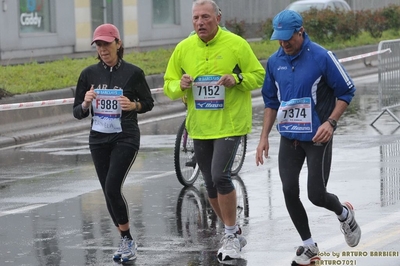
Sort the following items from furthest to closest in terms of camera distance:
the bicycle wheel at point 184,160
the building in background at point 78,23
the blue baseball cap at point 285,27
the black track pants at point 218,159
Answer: the building in background at point 78,23 → the bicycle wheel at point 184,160 → the black track pants at point 218,159 → the blue baseball cap at point 285,27

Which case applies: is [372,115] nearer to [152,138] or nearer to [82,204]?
[152,138]

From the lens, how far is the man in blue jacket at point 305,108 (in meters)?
7.61

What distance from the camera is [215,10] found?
323 inches

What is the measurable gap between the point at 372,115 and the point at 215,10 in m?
10.4

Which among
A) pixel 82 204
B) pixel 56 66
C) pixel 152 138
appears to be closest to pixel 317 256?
pixel 82 204

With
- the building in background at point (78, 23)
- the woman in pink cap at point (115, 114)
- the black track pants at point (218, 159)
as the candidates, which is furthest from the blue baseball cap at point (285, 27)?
the building in background at point (78, 23)

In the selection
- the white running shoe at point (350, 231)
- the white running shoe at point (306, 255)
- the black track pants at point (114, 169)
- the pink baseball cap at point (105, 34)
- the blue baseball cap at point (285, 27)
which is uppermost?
the blue baseball cap at point (285, 27)

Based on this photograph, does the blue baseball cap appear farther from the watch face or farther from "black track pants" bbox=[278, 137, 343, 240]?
"black track pants" bbox=[278, 137, 343, 240]

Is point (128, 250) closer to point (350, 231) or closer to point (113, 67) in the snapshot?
point (113, 67)

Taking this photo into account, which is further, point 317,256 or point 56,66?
point 56,66

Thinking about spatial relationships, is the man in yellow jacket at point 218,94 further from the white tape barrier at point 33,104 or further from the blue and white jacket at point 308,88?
the white tape barrier at point 33,104

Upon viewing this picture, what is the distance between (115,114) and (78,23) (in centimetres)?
2138

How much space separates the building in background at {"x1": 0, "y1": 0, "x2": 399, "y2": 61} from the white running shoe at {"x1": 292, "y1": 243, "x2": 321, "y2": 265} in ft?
64.2

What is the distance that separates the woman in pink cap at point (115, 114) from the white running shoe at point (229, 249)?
2.29 ft
